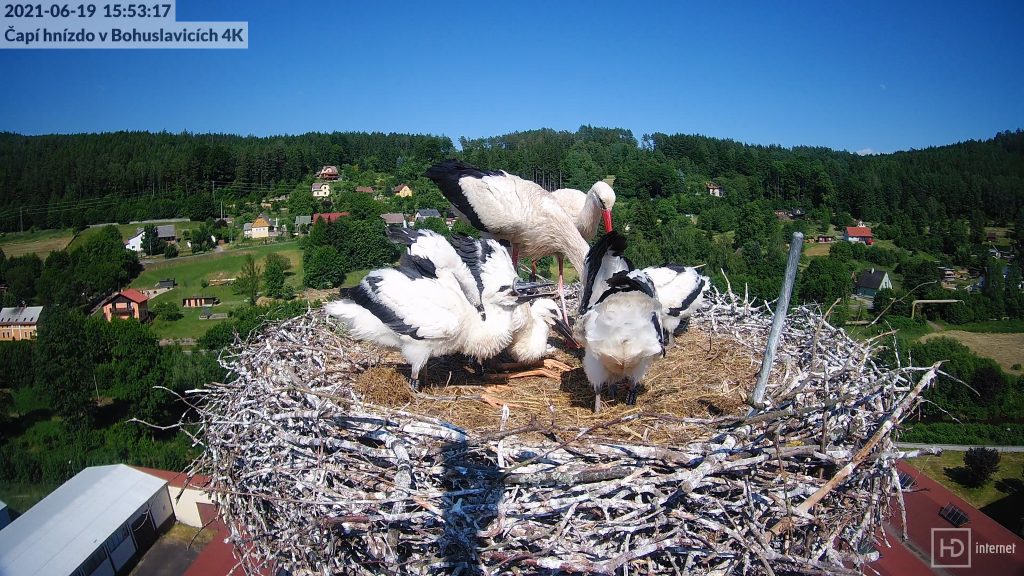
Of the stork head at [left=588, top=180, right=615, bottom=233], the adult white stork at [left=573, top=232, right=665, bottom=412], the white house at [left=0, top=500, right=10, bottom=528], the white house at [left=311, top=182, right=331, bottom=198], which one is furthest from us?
the white house at [left=311, top=182, right=331, bottom=198]

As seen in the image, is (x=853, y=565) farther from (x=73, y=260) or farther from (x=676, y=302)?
(x=73, y=260)

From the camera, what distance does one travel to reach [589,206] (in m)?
6.48

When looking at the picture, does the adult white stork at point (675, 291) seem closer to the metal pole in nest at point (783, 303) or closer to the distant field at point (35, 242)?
the metal pole in nest at point (783, 303)

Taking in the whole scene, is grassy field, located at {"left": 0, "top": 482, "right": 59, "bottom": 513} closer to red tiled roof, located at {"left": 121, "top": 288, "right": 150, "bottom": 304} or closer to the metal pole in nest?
red tiled roof, located at {"left": 121, "top": 288, "right": 150, "bottom": 304}

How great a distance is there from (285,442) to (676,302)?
374 cm

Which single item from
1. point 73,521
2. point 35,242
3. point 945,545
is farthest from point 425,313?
point 35,242

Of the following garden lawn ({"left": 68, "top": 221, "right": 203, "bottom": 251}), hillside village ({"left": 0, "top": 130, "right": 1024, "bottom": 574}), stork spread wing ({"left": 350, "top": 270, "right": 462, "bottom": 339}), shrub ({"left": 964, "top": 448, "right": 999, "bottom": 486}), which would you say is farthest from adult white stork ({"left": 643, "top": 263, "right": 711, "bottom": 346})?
garden lawn ({"left": 68, "top": 221, "right": 203, "bottom": 251})

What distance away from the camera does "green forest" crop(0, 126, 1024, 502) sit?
21.3 m

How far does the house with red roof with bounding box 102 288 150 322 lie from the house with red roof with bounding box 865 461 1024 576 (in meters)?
37.9

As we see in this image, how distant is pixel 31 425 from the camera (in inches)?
927

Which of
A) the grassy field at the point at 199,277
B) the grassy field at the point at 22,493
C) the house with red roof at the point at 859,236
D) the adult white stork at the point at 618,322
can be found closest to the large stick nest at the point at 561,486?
the adult white stork at the point at 618,322

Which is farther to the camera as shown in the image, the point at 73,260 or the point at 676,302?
the point at 73,260

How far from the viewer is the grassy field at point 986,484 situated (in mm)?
15469

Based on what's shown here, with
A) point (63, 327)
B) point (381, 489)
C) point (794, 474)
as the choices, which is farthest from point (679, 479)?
point (63, 327)
